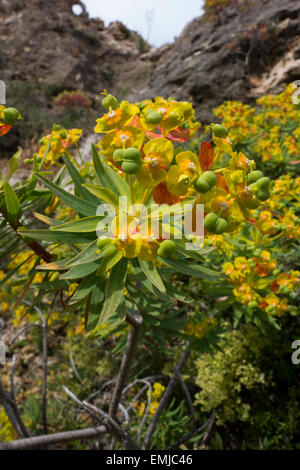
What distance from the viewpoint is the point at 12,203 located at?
0.89 meters

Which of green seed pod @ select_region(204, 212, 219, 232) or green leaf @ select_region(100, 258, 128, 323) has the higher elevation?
green seed pod @ select_region(204, 212, 219, 232)

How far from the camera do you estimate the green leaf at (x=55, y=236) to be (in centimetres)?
85

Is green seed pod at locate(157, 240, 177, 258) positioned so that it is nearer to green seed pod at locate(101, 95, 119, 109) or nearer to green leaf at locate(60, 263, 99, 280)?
green leaf at locate(60, 263, 99, 280)

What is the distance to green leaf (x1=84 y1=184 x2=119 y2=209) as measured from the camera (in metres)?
0.81

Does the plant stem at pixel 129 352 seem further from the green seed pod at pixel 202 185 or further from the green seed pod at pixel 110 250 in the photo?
the green seed pod at pixel 202 185

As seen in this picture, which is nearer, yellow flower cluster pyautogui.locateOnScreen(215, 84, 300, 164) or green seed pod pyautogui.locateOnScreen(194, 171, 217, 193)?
green seed pod pyautogui.locateOnScreen(194, 171, 217, 193)

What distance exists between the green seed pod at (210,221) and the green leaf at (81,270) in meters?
0.37

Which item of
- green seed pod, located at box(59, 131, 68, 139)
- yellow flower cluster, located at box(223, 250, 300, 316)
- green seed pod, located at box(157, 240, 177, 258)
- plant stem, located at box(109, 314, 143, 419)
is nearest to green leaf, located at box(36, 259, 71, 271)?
green seed pod, located at box(157, 240, 177, 258)

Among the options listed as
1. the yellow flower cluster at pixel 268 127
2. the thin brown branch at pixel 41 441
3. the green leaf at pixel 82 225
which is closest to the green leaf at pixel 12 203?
the green leaf at pixel 82 225

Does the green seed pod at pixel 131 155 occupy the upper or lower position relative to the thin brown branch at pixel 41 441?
upper

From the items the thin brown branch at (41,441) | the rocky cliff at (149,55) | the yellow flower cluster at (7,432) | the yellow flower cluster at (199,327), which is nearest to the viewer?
the thin brown branch at (41,441)

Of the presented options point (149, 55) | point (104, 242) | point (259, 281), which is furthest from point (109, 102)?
point (149, 55)

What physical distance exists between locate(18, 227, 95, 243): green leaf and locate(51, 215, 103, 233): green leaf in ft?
0.12
